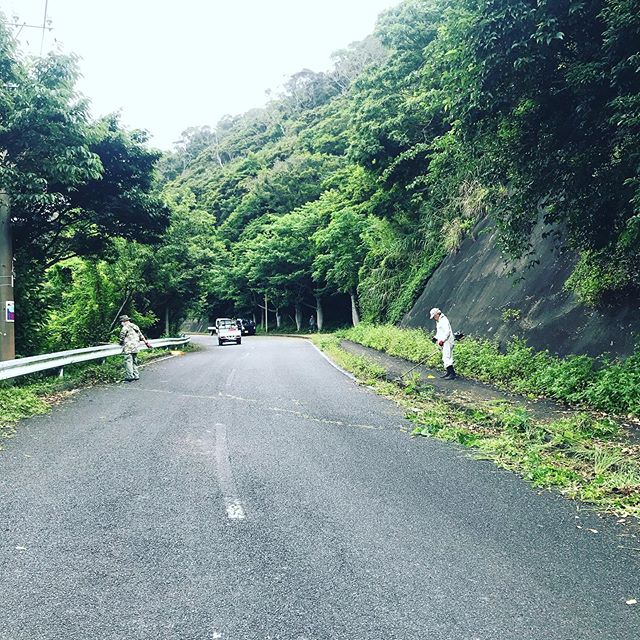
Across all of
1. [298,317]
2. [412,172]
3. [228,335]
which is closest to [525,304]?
[412,172]

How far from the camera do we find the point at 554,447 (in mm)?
7070

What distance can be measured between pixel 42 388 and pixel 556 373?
10.7 metres

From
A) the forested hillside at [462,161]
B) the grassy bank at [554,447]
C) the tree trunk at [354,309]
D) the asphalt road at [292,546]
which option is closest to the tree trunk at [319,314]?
the forested hillside at [462,161]

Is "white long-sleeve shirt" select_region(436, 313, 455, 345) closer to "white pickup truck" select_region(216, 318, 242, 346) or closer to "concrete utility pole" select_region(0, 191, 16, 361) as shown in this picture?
"concrete utility pole" select_region(0, 191, 16, 361)

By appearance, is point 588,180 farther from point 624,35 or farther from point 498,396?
point 498,396

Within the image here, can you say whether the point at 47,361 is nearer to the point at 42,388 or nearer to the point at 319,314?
the point at 42,388

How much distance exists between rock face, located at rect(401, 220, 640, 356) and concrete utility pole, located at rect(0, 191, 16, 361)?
11319 millimetres

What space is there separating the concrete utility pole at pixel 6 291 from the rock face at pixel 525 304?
1132cm

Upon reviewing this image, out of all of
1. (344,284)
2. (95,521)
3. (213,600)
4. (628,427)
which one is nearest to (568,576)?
(213,600)

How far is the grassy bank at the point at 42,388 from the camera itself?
31.4 ft

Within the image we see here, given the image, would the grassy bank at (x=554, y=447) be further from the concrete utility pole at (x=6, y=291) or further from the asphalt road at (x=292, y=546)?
the concrete utility pole at (x=6, y=291)

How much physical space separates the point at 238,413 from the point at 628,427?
6.10m

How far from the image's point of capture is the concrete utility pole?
43.8 feet

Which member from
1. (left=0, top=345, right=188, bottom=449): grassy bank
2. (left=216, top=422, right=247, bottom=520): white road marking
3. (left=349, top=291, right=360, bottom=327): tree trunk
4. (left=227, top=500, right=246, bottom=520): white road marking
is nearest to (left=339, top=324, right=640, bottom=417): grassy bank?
(left=216, top=422, right=247, bottom=520): white road marking
